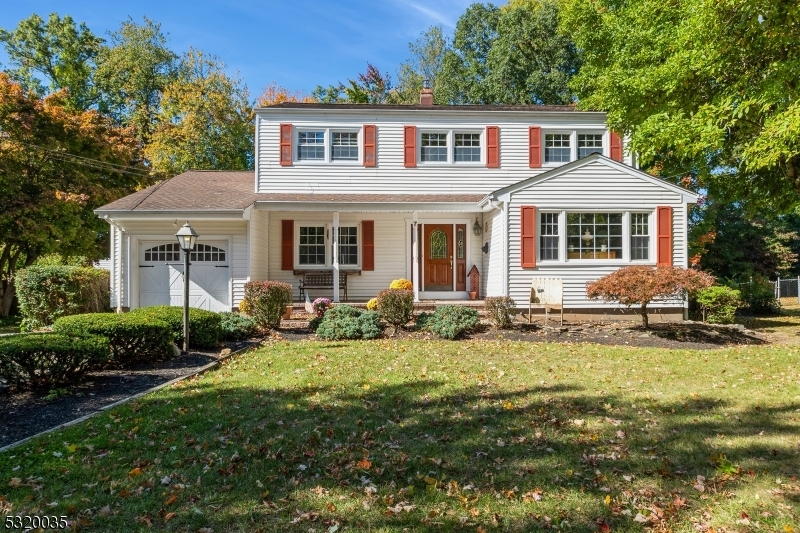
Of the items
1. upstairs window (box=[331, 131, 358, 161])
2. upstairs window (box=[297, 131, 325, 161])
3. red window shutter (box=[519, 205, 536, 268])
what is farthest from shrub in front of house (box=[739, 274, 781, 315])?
upstairs window (box=[297, 131, 325, 161])

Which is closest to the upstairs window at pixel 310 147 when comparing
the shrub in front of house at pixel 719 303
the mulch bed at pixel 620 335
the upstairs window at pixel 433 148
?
the upstairs window at pixel 433 148

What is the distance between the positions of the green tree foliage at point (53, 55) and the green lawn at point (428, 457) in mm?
28598

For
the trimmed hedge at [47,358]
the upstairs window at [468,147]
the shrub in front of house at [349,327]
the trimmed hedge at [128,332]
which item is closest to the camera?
the trimmed hedge at [47,358]

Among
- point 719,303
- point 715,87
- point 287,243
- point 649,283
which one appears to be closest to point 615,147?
point 715,87

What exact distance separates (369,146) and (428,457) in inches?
466

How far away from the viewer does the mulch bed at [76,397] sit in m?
4.48

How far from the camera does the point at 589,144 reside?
48.3 ft

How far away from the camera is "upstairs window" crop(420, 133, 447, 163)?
14.6 m

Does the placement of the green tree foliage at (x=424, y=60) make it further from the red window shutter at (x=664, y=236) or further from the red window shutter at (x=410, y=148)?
the red window shutter at (x=664, y=236)

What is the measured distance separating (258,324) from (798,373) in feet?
31.8

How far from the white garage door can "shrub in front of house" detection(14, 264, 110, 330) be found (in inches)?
61.3

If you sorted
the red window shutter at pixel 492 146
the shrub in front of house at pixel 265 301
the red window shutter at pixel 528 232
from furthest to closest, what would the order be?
the red window shutter at pixel 492 146, the red window shutter at pixel 528 232, the shrub in front of house at pixel 265 301

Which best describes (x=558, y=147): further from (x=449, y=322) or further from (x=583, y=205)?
(x=449, y=322)

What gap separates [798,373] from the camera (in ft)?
22.4
